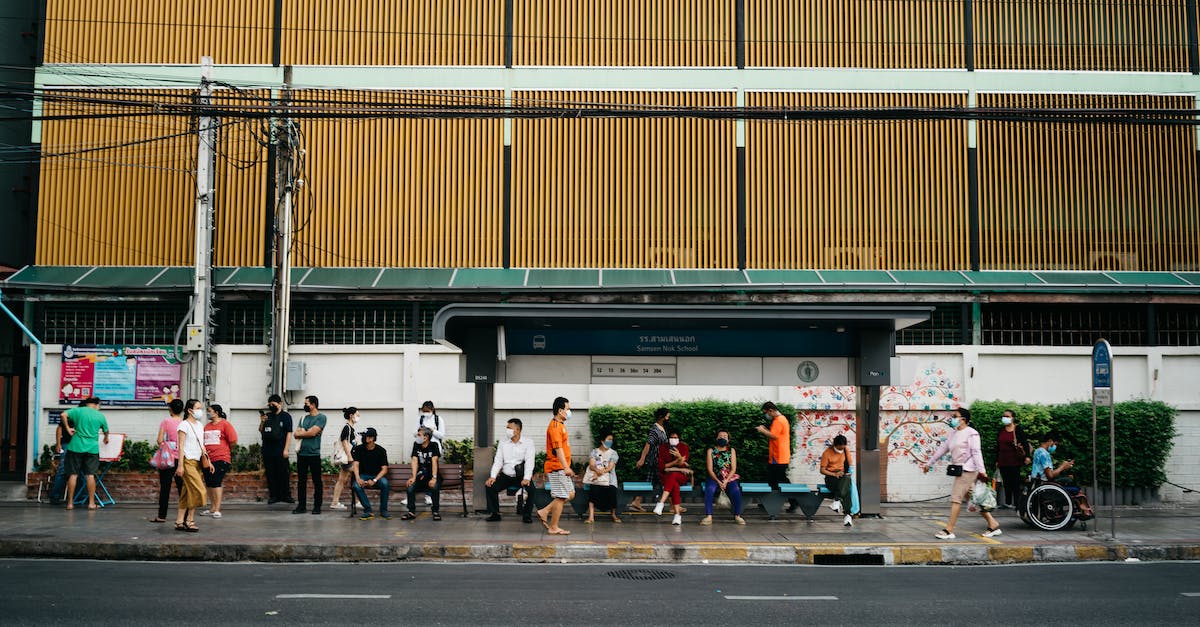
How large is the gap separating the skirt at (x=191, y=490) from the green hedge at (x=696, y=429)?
6.46 meters

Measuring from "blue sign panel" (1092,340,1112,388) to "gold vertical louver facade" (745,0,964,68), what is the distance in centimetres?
781

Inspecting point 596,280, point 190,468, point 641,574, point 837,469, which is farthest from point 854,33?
point 190,468

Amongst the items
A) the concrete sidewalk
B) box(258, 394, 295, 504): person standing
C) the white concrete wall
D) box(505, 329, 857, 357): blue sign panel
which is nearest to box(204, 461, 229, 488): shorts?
the concrete sidewalk

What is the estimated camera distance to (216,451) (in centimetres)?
1509

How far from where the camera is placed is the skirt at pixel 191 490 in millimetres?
13320

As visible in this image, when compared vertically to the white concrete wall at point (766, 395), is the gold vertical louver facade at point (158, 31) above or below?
above

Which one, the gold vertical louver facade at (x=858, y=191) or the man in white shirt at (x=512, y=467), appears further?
the gold vertical louver facade at (x=858, y=191)

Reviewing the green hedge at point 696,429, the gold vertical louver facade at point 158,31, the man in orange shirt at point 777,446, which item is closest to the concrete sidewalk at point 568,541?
the man in orange shirt at point 777,446

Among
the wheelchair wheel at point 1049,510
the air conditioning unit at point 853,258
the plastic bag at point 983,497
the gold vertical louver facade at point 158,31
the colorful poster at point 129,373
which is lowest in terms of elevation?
the wheelchair wheel at point 1049,510

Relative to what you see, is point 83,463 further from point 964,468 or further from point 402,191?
point 964,468

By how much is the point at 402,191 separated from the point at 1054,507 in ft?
40.2

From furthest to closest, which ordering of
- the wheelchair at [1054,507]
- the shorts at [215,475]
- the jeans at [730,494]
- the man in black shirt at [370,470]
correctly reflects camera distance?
the man in black shirt at [370,470] → the jeans at [730,494] → the shorts at [215,475] → the wheelchair at [1054,507]

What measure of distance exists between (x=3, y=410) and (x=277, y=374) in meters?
5.95

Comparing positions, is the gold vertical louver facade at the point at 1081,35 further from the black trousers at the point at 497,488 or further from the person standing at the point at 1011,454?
the black trousers at the point at 497,488
